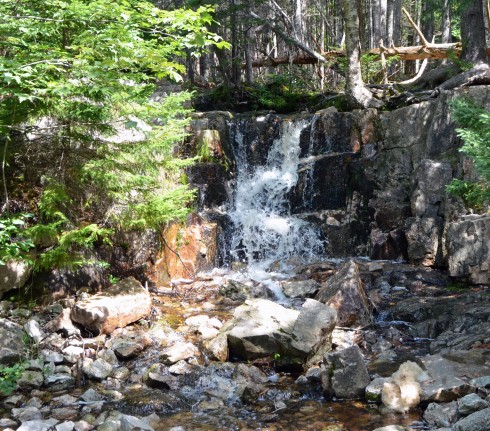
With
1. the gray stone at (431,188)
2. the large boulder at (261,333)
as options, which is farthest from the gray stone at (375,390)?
the gray stone at (431,188)

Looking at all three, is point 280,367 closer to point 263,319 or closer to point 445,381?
point 263,319

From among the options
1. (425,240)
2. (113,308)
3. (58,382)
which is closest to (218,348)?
(113,308)

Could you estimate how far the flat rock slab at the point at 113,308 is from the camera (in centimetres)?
745

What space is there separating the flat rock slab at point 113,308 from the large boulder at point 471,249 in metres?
5.99

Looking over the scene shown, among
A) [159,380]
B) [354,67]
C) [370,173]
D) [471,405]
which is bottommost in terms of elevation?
[159,380]

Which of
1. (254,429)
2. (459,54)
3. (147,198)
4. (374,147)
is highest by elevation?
(459,54)

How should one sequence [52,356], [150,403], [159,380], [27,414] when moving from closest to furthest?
[27,414] < [150,403] < [159,380] < [52,356]

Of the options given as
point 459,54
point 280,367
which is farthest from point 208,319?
point 459,54

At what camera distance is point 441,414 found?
204 inches

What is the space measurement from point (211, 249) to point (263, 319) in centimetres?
464

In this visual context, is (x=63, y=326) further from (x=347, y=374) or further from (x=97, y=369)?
(x=347, y=374)

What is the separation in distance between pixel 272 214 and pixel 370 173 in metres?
2.82

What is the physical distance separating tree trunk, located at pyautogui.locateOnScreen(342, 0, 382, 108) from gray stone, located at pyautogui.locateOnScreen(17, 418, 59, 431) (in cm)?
1219

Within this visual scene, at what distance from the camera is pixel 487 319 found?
7.73 meters
